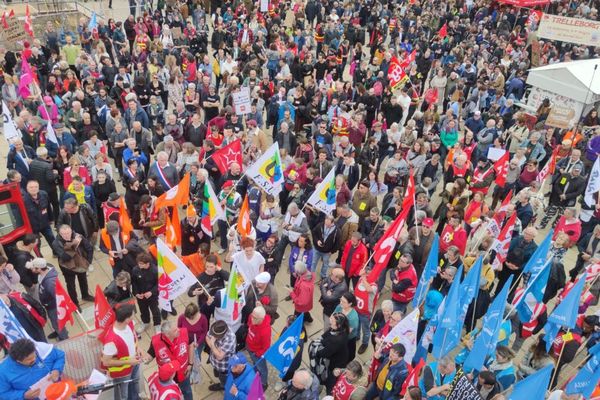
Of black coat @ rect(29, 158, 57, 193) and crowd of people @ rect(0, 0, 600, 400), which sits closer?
crowd of people @ rect(0, 0, 600, 400)

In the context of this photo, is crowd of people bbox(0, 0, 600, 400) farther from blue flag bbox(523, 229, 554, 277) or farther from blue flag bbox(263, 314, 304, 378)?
blue flag bbox(523, 229, 554, 277)

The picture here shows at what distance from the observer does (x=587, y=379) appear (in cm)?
603

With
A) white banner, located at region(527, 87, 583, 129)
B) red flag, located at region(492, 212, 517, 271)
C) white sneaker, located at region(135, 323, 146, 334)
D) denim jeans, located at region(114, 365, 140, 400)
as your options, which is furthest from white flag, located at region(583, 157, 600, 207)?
denim jeans, located at region(114, 365, 140, 400)

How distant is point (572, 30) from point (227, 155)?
16114 mm

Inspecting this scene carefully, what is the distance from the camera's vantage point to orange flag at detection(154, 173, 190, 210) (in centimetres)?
862

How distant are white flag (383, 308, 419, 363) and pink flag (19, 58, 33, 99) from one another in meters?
10.6

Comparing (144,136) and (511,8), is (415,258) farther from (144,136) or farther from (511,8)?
(511,8)

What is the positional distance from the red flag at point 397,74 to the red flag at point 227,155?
589 cm

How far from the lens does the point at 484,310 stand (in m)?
7.77

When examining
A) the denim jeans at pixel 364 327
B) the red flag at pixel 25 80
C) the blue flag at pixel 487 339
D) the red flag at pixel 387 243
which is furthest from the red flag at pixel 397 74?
the red flag at pixel 25 80

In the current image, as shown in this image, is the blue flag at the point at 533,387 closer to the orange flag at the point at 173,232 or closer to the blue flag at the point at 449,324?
the blue flag at the point at 449,324

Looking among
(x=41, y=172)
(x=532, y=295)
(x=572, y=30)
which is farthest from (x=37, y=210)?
(x=572, y=30)

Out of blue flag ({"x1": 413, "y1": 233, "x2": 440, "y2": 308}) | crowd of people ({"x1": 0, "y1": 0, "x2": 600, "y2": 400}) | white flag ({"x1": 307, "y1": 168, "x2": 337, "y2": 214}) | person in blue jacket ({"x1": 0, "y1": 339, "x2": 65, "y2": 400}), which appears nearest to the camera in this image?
person in blue jacket ({"x1": 0, "y1": 339, "x2": 65, "y2": 400})

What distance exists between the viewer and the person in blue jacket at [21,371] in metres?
4.95
